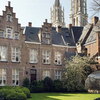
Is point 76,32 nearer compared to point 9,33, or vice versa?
point 9,33

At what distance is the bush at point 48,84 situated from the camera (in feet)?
134

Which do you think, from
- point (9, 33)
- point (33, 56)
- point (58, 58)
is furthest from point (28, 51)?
point (58, 58)

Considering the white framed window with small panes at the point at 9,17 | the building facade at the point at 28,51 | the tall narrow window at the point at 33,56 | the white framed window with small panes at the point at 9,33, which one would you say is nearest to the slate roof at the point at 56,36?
the building facade at the point at 28,51

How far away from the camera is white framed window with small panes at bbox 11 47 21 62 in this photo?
40.9 metres

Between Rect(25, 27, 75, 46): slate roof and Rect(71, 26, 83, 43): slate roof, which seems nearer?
Rect(25, 27, 75, 46): slate roof

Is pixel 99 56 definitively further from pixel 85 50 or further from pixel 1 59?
pixel 1 59

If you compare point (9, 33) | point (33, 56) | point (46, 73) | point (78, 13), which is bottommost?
point (46, 73)

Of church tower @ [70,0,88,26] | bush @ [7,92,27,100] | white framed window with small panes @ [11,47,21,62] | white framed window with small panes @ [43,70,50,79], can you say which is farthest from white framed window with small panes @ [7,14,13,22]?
church tower @ [70,0,88,26]

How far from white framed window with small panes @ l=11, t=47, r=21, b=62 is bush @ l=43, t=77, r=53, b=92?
5040mm

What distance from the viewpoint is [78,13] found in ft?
309

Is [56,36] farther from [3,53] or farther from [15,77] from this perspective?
[3,53]

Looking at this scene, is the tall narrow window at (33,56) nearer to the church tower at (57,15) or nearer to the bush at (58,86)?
the bush at (58,86)

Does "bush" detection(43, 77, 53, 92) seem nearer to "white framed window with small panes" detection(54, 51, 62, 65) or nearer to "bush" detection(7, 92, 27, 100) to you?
"white framed window with small panes" detection(54, 51, 62, 65)

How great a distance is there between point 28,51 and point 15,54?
2.36 meters
